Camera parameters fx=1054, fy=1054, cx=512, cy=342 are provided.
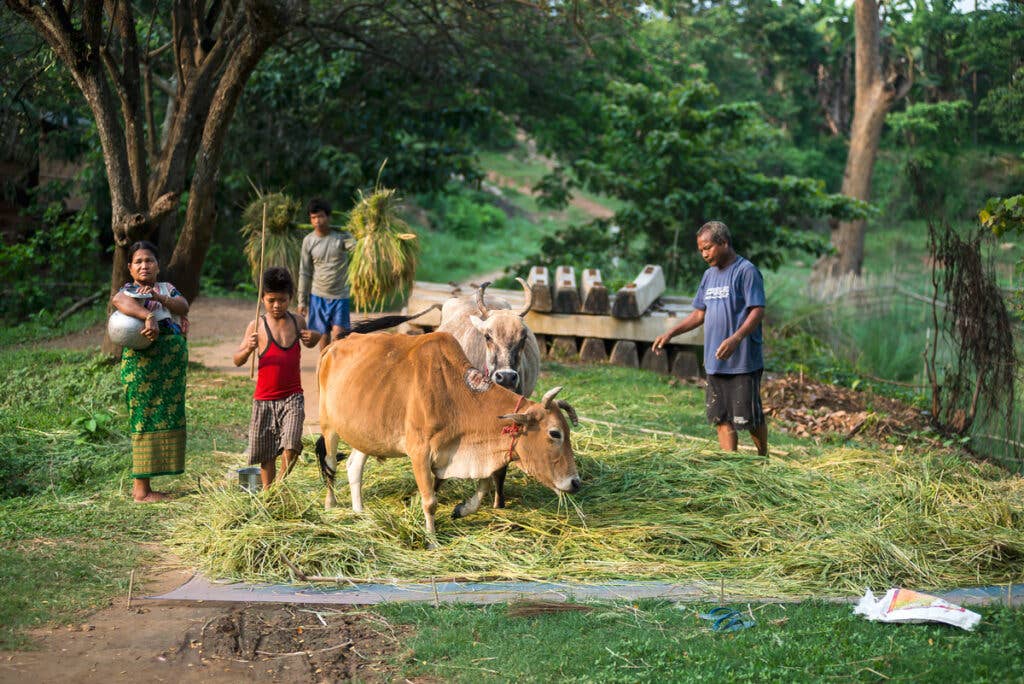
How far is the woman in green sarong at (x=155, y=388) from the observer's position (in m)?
7.20

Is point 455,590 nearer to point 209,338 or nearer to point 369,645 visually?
point 369,645

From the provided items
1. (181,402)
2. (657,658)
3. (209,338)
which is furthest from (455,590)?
(209,338)

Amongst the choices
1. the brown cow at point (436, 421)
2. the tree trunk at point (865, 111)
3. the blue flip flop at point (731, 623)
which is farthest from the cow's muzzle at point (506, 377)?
the tree trunk at point (865, 111)

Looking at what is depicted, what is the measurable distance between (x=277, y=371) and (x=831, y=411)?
6.33 meters

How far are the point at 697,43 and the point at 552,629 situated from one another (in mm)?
25465

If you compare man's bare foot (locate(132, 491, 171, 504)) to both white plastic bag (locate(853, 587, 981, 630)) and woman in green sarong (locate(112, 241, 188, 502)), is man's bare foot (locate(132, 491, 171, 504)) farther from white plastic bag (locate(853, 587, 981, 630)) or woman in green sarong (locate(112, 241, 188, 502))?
white plastic bag (locate(853, 587, 981, 630))

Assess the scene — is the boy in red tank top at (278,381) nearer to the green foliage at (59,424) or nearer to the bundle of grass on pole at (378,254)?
the green foliage at (59,424)

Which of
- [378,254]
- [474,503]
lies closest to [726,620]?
[474,503]

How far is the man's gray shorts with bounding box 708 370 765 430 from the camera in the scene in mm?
7750

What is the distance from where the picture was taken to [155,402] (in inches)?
288

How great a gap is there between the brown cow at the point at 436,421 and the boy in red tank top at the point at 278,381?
0.99 feet

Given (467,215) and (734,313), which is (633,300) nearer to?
(734,313)

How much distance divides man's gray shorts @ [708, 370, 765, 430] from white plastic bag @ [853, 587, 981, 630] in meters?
2.56

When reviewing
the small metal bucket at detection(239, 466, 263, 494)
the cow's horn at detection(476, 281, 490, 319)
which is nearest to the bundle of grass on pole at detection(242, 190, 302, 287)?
the cow's horn at detection(476, 281, 490, 319)
